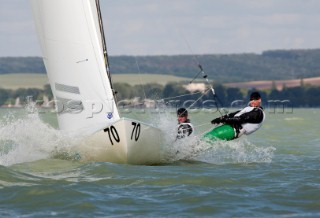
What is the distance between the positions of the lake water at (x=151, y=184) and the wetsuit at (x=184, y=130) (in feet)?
0.61

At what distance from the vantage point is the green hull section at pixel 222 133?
13180mm

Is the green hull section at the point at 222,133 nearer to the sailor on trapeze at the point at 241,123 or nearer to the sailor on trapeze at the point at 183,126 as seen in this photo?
the sailor on trapeze at the point at 241,123

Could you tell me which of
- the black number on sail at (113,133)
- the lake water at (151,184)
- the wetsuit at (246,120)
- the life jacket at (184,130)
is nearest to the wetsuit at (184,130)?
the life jacket at (184,130)

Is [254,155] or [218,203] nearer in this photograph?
[218,203]

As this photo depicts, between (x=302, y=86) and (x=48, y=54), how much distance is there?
6306cm

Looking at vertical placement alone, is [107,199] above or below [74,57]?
below

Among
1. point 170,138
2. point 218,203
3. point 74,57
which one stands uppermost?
point 74,57

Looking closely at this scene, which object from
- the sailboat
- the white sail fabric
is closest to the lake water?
the sailboat

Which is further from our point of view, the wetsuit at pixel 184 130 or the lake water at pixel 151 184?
the wetsuit at pixel 184 130

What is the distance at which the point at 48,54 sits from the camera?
44.7 ft

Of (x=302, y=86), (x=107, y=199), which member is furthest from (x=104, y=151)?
(x=302, y=86)

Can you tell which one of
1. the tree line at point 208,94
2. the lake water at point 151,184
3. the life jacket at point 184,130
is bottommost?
the lake water at point 151,184

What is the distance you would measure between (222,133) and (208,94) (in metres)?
48.2

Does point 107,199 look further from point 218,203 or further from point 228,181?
point 228,181
